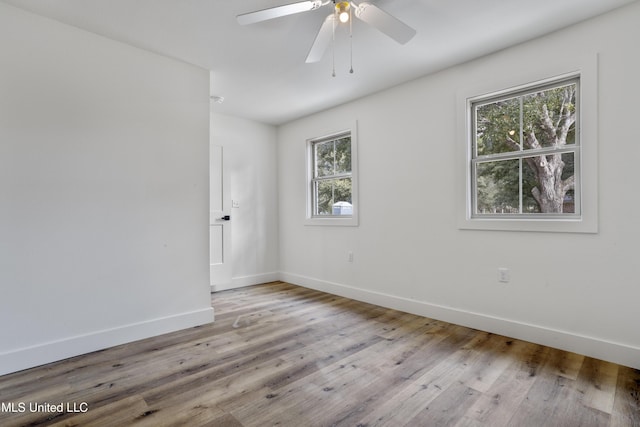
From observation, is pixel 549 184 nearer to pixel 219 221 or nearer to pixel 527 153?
pixel 527 153

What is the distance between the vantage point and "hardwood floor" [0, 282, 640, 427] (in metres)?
1.59

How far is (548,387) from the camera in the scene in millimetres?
1833

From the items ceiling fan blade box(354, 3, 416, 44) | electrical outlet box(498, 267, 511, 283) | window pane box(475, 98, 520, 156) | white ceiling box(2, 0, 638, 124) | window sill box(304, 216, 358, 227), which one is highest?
white ceiling box(2, 0, 638, 124)

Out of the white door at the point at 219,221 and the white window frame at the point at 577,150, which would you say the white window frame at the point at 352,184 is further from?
the white window frame at the point at 577,150

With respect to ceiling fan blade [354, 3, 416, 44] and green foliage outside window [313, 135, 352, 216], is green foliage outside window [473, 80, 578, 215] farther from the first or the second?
green foliage outside window [313, 135, 352, 216]

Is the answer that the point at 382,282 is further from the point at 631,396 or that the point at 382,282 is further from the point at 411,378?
the point at 631,396

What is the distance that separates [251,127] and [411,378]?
3799 millimetres

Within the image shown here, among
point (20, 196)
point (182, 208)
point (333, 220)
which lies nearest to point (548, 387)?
point (333, 220)

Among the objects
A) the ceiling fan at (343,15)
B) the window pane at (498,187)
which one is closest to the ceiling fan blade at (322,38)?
the ceiling fan at (343,15)

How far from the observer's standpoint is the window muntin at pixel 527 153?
2.36 meters

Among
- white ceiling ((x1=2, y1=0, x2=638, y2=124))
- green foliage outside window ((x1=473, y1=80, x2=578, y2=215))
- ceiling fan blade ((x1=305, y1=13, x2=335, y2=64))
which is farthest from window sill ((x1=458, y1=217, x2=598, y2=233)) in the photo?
ceiling fan blade ((x1=305, y1=13, x2=335, y2=64))

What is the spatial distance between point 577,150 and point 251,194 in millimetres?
3666

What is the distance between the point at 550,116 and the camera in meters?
2.44

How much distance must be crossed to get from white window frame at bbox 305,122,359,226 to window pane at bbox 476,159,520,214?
137 cm
